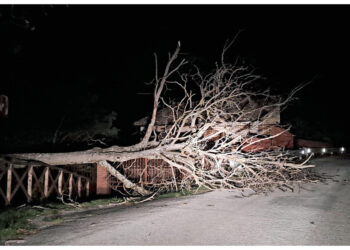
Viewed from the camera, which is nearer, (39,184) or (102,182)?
(39,184)

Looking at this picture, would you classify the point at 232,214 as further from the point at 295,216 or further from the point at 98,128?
the point at 98,128

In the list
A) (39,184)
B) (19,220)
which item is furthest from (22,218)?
(39,184)

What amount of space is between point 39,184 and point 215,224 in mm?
6553

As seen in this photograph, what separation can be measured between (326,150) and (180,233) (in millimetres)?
28778

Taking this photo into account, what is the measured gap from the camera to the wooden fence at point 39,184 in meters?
9.35

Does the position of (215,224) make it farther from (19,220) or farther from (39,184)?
(39,184)

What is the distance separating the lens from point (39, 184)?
1023 centimetres

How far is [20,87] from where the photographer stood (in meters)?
14.8

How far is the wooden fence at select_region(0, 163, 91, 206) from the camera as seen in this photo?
9.35 meters

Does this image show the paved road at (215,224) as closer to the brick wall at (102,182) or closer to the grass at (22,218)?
the grass at (22,218)

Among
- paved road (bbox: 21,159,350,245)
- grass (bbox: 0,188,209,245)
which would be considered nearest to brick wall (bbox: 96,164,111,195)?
grass (bbox: 0,188,209,245)

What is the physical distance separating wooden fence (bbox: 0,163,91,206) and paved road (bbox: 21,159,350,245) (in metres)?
2.88

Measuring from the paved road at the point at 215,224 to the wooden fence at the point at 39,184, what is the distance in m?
2.88

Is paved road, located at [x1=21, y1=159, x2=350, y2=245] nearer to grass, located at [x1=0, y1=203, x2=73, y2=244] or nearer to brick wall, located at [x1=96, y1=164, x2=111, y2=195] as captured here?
grass, located at [x1=0, y1=203, x2=73, y2=244]
